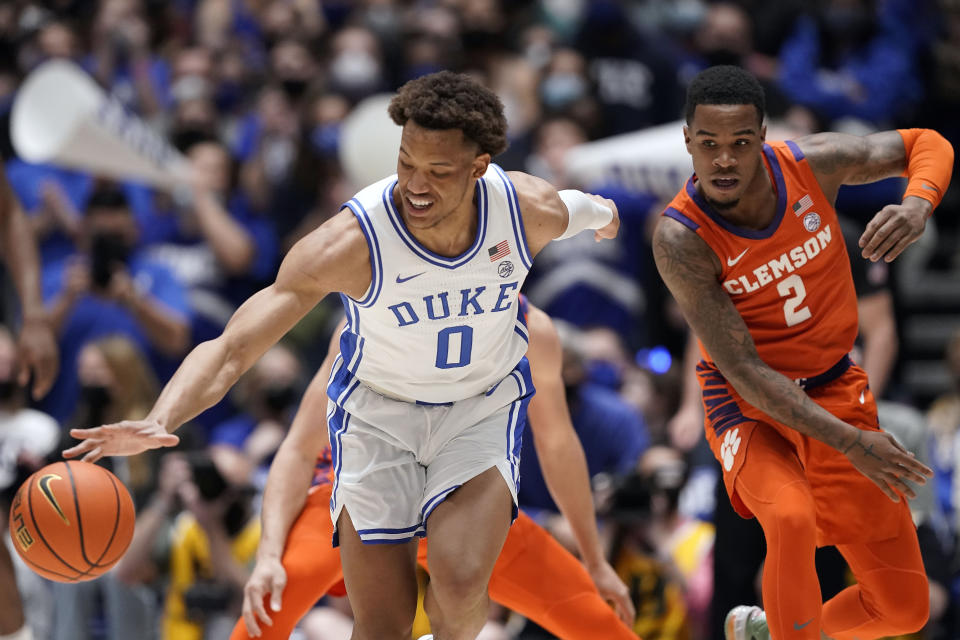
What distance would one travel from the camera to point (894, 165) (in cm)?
527

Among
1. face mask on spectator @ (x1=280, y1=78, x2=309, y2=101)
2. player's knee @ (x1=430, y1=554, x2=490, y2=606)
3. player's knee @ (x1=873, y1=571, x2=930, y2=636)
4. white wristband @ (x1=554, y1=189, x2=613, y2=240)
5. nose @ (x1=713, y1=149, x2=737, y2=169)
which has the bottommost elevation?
player's knee @ (x1=873, y1=571, x2=930, y2=636)

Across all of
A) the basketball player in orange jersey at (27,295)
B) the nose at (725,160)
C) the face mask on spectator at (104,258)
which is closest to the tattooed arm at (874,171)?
the nose at (725,160)

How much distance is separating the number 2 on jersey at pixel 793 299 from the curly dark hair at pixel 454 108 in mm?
1167

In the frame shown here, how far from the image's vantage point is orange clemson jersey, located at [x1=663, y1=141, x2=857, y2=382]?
4980 millimetres

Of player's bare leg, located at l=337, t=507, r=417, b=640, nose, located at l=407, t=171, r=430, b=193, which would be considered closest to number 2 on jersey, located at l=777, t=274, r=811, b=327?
nose, located at l=407, t=171, r=430, b=193

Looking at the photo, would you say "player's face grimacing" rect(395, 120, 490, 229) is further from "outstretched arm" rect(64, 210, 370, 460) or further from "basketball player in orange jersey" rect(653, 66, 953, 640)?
"basketball player in orange jersey" rect(653, 66, 953, 640)

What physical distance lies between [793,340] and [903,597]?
96cm

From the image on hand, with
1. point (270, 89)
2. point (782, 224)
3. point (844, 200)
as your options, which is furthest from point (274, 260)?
point (782, 224)

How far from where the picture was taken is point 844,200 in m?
8.96

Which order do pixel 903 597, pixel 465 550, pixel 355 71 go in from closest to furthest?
pixel 465 550
pixel 903 597
pixel 355 71

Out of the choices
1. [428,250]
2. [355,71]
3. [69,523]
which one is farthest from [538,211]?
[355,71]

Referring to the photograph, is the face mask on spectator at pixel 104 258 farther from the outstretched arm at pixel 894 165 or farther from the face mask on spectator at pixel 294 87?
the outstretched arm at pixel 894 165

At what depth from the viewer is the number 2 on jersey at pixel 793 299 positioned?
501cm

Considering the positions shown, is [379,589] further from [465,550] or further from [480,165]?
[480,165]
